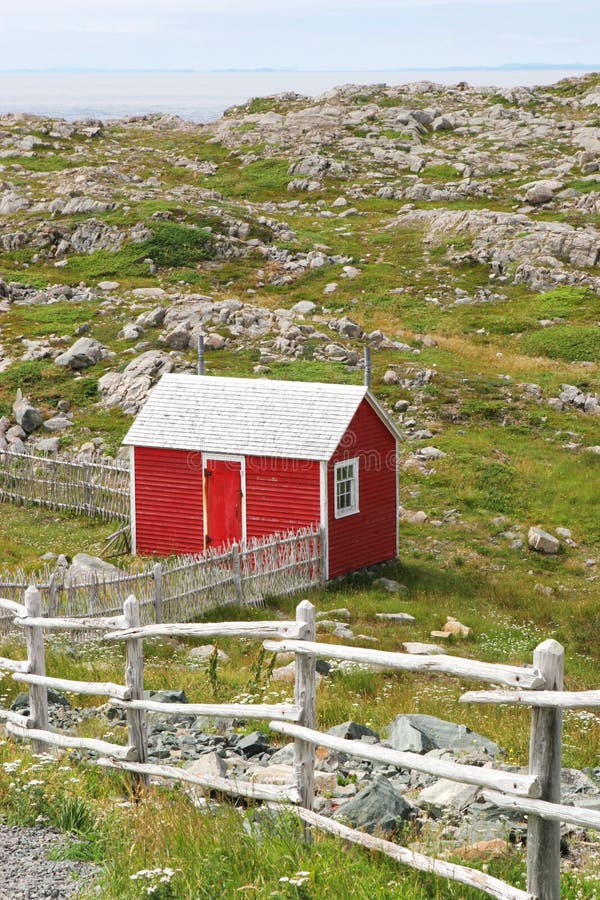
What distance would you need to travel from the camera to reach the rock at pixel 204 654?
17234 millimetres

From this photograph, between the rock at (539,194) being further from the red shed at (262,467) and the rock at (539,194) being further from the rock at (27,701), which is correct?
the rock at (27,701)

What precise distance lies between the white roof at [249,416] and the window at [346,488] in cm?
101

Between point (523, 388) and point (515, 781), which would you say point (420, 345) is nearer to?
point (523, 388)

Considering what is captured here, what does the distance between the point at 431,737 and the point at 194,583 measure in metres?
10.7

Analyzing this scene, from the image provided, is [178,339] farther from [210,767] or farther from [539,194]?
[210,767]

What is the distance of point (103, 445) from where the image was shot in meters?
32.3

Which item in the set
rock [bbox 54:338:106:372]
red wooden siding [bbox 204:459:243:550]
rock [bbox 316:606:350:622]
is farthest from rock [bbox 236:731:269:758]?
rock [bbox 54:338:106:372]

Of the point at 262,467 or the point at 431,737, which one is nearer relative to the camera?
the point at 431,737

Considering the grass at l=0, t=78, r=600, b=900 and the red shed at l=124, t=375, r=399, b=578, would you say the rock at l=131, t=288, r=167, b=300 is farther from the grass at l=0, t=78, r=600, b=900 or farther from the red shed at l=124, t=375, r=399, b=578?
the red shed at l=124, t=375, r=399, b=578

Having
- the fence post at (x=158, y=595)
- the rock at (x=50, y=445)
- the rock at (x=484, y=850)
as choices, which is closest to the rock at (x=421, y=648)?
the fence post at (x=158, y=595)

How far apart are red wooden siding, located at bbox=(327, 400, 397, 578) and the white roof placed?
1.51 ft

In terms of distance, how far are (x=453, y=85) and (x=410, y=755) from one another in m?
97.4

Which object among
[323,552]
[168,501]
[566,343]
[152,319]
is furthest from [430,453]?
[152,319]

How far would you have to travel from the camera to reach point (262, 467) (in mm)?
24625
